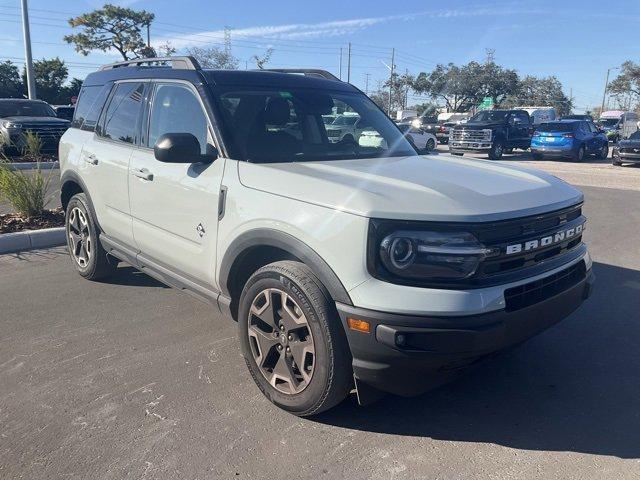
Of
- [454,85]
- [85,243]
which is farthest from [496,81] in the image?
[85,243]

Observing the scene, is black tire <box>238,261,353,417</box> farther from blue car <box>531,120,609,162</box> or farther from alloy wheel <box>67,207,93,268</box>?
blue car <box>531,120,609,162</box>

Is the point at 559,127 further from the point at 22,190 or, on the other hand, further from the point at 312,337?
the point at 312,337

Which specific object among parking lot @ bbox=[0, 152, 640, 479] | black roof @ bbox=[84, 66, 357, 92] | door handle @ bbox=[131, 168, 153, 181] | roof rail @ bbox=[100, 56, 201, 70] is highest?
roof rail @ bbox=[100, 56, 201, 70]

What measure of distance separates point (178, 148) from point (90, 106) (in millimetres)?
2462

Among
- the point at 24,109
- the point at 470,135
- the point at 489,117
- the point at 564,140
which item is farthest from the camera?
the point at 489,117

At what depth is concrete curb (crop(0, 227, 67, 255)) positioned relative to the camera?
6371mm

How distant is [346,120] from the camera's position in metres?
4.38

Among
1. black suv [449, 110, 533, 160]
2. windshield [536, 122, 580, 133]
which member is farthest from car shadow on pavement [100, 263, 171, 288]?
windshield [536, 122, 580, 133]

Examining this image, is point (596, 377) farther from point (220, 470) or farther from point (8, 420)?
point (8, 420)

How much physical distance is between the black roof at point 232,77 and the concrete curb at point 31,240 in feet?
8.55

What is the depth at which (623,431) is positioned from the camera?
2939 mm

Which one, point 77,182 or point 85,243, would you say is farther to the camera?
point 85,243

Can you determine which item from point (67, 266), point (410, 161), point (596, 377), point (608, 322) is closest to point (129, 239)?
point (67, 266)

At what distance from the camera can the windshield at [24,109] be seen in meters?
16.0
